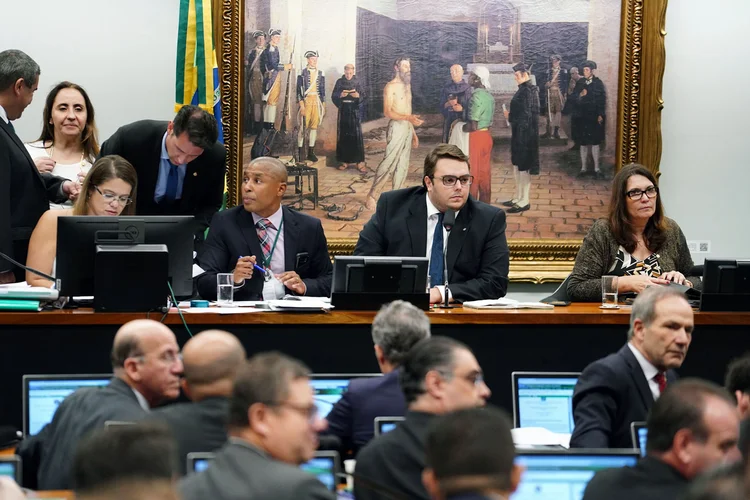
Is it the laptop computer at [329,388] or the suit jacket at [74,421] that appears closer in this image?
the suit jacket at [74,421]

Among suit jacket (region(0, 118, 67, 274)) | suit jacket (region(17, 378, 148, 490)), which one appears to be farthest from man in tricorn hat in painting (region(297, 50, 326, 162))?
suit jacket (region(17, 378, 148, 490))

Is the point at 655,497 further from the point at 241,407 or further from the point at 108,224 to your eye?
the point at 108,224

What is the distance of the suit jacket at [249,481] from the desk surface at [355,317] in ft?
7.75

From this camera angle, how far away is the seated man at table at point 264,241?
5.50 metres

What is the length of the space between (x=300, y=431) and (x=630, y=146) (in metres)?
4.96

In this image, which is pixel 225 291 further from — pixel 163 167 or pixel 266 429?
pixel 266 429

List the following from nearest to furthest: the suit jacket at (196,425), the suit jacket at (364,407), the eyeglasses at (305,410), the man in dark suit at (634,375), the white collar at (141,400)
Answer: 1. the eyeglasses at (305,410)
2. the suit jacket at (196,425)
3. the white collar at (141,400)
4. the suit jacket at (364,407)
5. the man in dark suit at (634,375)

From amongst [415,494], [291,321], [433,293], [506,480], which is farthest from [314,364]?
[506,480]

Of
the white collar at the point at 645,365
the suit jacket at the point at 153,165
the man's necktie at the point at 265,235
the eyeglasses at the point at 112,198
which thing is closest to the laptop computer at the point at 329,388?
the white collar at the point at 645,365

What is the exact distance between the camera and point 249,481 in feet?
7.02

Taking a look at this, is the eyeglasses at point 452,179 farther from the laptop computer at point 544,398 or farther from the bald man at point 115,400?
the bald man at point 115,400

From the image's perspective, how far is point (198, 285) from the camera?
548 cm

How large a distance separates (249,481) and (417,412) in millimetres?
689

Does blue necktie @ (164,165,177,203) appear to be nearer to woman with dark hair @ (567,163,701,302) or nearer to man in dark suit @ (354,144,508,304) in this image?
man in dark suit @ (354,144,508,304)
